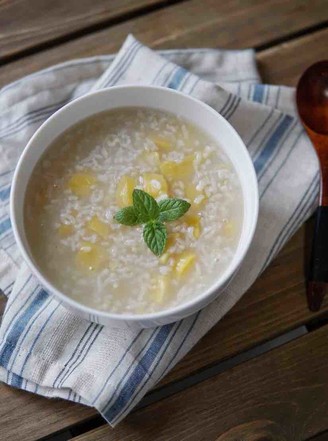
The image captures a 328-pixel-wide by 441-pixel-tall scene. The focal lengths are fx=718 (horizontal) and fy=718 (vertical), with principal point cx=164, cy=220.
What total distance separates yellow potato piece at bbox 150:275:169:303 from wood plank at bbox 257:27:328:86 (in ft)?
1.52

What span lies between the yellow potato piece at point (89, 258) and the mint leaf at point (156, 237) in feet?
0.23

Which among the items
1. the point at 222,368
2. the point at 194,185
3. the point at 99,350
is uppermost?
the point at 194,185

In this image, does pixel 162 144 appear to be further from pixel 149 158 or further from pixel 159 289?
pixel 159 289

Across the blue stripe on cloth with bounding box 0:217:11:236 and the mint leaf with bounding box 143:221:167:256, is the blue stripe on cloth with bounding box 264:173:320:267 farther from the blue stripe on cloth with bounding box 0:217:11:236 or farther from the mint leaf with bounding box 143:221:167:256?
the blue stripe on cloth with bounding box 0:217:11:236

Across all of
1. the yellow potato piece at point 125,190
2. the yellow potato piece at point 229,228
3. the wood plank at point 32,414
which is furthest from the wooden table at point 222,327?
the yellow potato piece at point 125,190

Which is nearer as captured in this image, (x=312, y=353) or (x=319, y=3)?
(x=312, y=353)

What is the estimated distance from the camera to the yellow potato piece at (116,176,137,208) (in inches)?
40.0

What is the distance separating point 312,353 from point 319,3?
0.63m

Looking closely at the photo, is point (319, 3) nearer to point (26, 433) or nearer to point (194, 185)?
point (194, 185)

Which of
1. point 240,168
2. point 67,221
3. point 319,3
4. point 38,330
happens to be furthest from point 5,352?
point 319,3

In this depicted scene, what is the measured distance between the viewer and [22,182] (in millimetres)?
1019

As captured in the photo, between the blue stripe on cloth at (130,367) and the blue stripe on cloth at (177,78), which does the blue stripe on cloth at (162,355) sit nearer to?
the blue stripe on cloth at (130,367)

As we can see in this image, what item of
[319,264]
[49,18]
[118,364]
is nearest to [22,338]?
[118,364]

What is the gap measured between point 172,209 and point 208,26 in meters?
0.44
